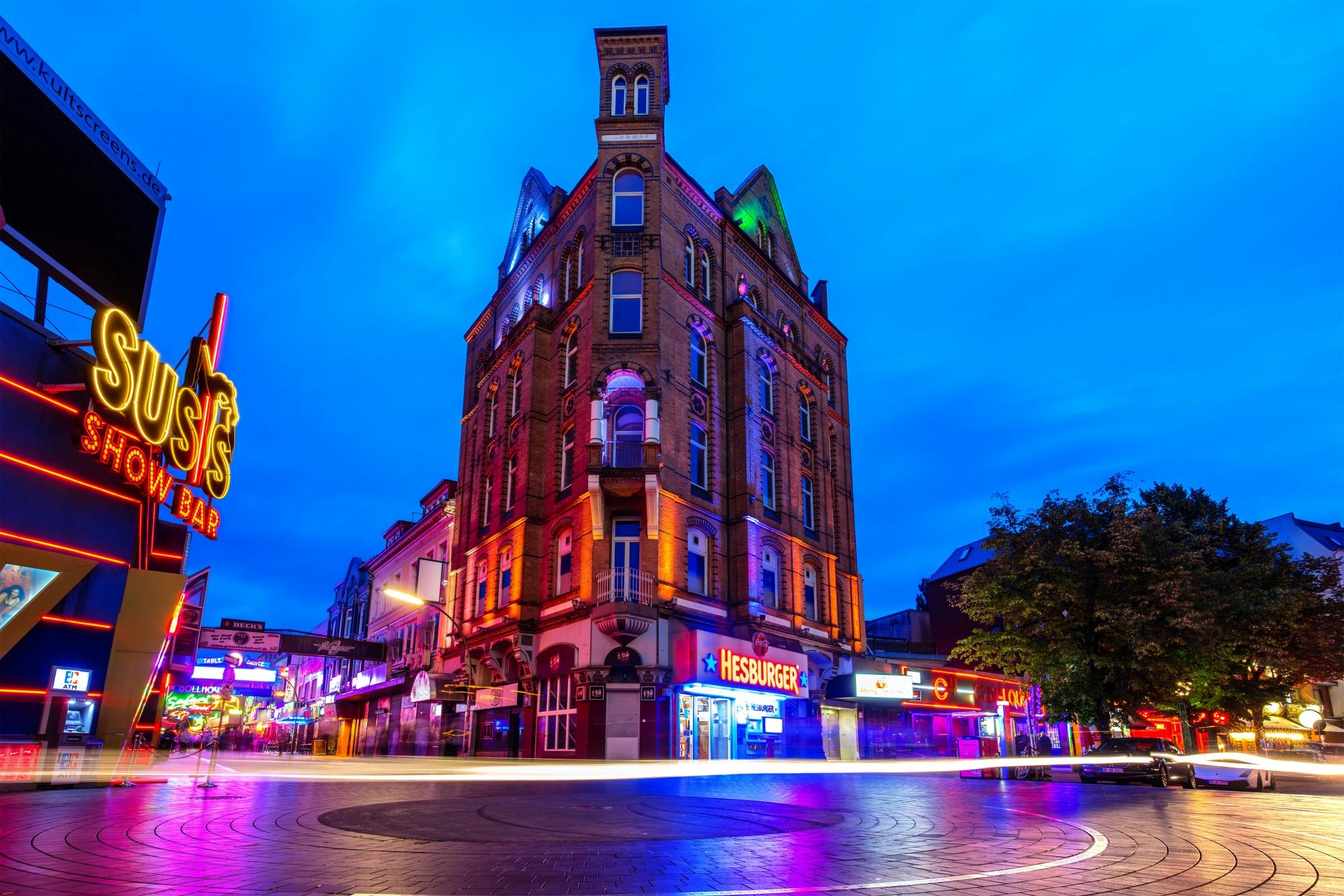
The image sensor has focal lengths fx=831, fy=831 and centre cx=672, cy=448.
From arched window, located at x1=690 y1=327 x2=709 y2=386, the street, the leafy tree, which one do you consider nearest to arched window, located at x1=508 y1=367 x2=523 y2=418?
arched window, located at x1=690 y1=327 x2=709 y2=386

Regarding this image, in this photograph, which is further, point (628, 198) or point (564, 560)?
point (628, 198)

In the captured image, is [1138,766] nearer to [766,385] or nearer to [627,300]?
[766,385]

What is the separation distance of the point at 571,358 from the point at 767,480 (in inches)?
379

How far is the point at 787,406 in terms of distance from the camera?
37.1 meters

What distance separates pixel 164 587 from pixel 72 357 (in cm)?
599

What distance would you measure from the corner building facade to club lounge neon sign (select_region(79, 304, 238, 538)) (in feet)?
37.2

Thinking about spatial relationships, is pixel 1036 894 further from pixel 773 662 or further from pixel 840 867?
pixel 773 662

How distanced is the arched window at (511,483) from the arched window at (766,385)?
10804 millimetres

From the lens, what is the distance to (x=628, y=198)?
33875 mm

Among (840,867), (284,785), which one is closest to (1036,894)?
(840,867)

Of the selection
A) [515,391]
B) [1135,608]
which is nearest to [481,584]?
[515,391]

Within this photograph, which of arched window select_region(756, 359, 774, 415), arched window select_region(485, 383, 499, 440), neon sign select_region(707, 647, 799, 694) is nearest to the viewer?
neon sign select_region(707, 647, 799, 694)

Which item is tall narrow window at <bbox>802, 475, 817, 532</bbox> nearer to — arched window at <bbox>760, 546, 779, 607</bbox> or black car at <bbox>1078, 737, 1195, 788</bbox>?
arched window at <bbox>760, 546, 779, 607</bbox>

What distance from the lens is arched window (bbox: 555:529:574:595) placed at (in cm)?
3038
